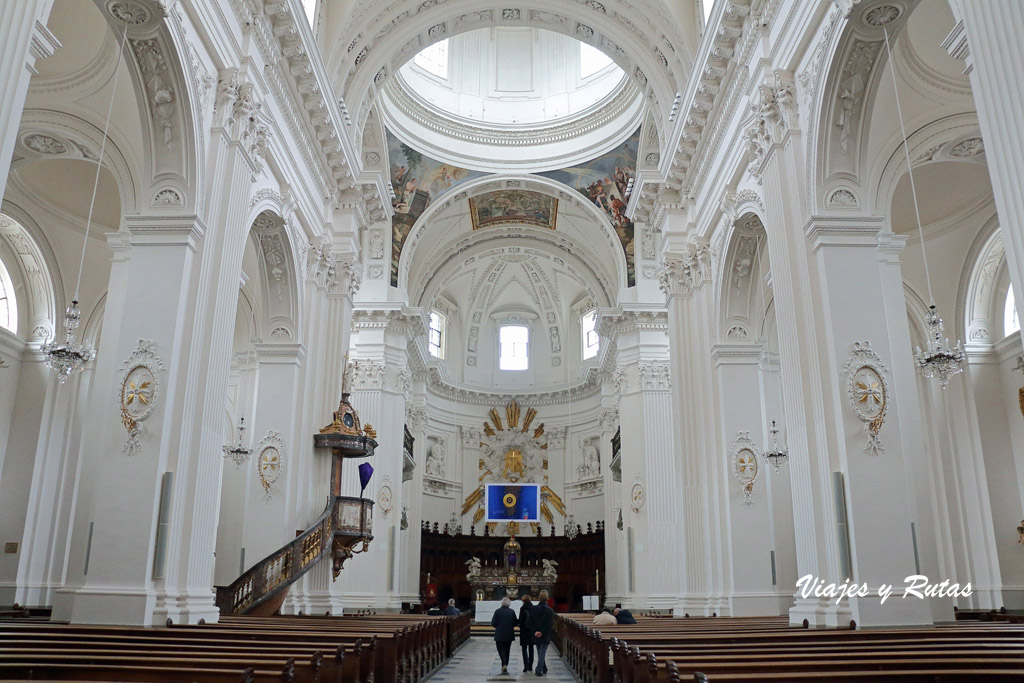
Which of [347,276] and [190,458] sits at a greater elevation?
[347,276]

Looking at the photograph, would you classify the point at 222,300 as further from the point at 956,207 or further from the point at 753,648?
the point at 956,207

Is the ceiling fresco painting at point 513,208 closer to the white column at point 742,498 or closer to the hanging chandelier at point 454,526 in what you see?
the hanging chandelier at point 454,526

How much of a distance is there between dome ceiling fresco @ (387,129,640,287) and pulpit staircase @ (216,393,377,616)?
10447mm

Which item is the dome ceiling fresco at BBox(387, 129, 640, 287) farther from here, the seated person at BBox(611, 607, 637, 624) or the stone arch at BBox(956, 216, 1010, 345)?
the seated person at BBox(611, 607, 637, 624)

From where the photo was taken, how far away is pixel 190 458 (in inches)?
353

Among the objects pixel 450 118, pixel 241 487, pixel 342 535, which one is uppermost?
pixel 450 118

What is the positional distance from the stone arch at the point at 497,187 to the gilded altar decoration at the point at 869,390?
15.6m

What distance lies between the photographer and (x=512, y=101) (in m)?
26.8

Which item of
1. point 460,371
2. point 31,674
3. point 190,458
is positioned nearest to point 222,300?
point 190,458

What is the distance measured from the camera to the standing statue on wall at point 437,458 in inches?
1251

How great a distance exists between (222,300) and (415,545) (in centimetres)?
1804

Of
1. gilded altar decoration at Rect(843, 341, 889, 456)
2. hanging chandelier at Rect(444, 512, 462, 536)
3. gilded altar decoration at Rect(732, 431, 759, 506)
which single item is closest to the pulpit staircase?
gilded altar decoration at Rect(732, 431, 759, 506)

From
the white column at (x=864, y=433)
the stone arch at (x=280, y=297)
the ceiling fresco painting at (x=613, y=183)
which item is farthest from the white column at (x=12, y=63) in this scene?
the ceiling fresco painting at (x=613, y=183)

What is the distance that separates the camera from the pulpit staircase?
11.7 m
